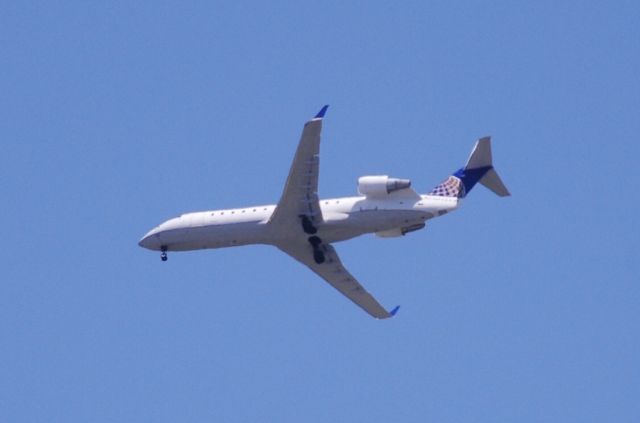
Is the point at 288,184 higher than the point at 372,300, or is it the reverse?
the point at 288,184

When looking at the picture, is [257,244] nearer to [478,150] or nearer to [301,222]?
[301,222]

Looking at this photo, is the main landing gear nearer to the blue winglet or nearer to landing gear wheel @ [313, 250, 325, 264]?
landing gear wheel @ [313, 250, 325, 264]

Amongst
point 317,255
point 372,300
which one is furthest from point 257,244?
point 372,300

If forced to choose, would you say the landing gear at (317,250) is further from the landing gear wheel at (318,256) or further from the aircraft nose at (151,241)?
the aircraft nose at (151,241)

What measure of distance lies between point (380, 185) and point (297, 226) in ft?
13.9

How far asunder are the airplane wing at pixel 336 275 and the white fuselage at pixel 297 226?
1524 mm

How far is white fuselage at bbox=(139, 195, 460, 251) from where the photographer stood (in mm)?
64062

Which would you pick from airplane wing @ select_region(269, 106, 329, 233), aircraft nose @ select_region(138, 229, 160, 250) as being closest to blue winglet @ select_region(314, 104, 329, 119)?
airplane wing @ select_region(269, 106, 329, 233)

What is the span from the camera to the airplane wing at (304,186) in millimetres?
60438

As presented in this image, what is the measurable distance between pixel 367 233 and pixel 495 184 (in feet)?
20.3

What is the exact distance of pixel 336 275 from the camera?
2781 inches

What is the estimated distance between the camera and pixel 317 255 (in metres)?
68.1

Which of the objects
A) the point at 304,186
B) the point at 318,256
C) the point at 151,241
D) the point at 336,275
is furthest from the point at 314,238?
the point at 151,241

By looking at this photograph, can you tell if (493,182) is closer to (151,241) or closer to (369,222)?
(369,222)
